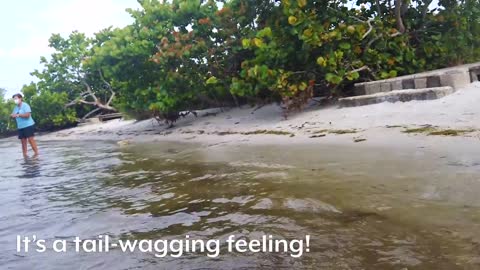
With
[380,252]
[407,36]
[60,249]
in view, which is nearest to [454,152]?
[380,252]

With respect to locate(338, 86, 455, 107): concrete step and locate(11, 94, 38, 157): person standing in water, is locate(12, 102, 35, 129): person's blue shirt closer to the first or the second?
locate(11, 94, 38, 157): person standing in water

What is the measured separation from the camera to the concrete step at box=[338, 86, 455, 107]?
20.4ft

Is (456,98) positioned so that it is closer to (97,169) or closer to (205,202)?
(205,202)

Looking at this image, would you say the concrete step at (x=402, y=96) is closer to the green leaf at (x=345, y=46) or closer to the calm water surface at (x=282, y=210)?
the green leaf at (x=345, y=46)

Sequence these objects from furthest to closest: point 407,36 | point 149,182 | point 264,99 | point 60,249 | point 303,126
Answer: point 264,99 → point 407,36 → point 303,126 → point 149,182 → point 60,249

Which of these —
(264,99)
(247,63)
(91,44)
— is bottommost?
(264,99)

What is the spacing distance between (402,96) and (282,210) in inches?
180

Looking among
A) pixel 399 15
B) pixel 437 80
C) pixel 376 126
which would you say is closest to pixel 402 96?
pixel 437 80

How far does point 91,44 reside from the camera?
21.7 m

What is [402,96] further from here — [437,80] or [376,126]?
[376,126]

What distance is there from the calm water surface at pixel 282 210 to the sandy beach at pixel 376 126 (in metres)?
0.56

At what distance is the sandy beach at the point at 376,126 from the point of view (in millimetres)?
4641

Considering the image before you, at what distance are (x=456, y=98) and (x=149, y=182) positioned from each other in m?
4.55

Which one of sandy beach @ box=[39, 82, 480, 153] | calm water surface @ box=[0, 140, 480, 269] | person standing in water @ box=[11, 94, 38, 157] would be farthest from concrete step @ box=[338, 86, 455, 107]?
person standing in water @ box=[11, 94, 38, 157]
